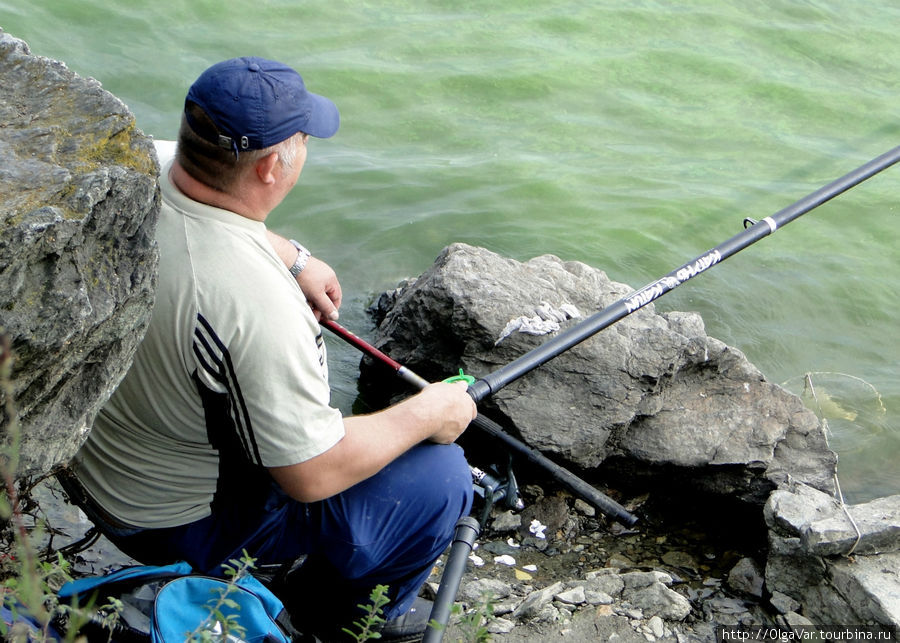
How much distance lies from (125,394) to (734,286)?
4400 mm

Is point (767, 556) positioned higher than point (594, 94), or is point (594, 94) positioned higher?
point (594, 94)

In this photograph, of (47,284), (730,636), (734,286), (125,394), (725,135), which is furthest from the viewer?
(725,135)

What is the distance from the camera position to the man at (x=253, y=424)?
231 cm

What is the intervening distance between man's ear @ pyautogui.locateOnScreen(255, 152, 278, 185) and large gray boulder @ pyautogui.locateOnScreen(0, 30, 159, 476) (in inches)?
12.2

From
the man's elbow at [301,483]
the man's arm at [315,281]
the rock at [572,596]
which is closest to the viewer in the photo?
the man's elbow at [301,483]

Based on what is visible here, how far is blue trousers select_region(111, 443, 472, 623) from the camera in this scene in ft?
9.10

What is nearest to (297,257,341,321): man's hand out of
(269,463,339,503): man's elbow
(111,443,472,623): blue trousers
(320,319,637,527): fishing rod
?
(320,319,637,527): fishing rod

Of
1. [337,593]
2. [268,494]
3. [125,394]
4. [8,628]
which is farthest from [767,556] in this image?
[8,628]

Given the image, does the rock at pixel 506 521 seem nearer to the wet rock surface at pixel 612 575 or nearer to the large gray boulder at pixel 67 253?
the wet rock surface at pixel 612 575

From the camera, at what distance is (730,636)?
3.39 metres

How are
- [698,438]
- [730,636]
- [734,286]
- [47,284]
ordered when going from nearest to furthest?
[47,284] < [730,636] < [698,438] < [734,286]

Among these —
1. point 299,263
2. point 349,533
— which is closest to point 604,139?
point 299,263

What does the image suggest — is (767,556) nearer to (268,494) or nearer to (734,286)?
(268,494)

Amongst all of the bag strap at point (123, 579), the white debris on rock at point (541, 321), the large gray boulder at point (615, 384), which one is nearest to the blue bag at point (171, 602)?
the bag strap at point (123, 579)
